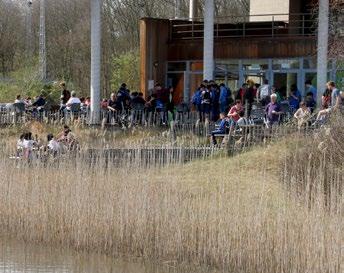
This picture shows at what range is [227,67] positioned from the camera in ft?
105

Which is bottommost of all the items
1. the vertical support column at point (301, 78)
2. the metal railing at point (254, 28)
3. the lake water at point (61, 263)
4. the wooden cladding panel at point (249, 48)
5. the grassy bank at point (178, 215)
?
the lake water at point (61, 263)

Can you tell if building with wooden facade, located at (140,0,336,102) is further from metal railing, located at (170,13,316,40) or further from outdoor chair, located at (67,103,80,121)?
outdoor chair, located at (67,103,80,121)

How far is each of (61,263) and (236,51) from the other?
18755 mm

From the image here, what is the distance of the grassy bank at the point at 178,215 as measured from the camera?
11.8m

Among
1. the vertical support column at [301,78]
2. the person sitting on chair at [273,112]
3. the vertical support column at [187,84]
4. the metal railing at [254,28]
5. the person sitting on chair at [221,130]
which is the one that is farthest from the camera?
the vertical support column at [187,84]

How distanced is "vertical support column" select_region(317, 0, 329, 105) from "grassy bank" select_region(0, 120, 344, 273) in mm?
12342

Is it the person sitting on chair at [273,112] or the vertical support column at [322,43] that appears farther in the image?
the vertical support column at [322,43]

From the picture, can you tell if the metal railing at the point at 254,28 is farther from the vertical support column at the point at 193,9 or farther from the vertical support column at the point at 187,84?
the vertical support column at the point at 193,9

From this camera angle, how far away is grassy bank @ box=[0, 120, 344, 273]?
1184cm

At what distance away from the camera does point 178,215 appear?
1309cm

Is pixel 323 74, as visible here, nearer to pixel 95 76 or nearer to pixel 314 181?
pixel 95 76

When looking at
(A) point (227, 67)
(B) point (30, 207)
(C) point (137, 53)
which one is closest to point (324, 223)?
(B) point (30, 207)

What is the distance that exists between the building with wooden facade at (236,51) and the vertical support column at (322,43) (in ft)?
6.12

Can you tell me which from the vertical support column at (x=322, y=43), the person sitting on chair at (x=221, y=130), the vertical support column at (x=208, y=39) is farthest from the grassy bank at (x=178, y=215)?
the vertical support column at (x=208, y=39)
